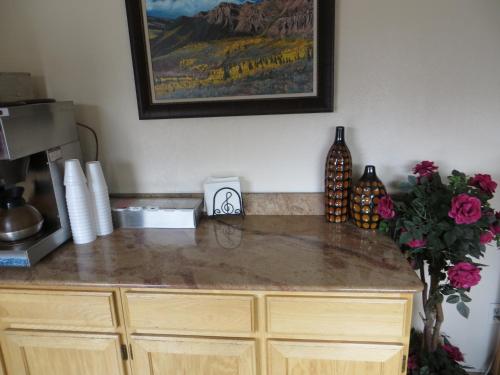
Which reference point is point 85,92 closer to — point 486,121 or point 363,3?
point 363,3

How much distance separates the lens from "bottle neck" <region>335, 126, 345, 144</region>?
138 cm

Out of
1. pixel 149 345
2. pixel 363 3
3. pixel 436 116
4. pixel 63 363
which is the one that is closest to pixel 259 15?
pixel 363 3

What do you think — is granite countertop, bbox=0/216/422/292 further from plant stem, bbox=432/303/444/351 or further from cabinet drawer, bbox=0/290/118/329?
plant stem, bbox=432/303/444/351

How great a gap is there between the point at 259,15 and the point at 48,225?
3.64ft

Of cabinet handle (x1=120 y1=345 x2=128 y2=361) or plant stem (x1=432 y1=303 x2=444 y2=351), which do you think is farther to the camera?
plant stem (x1=432 y1=303 x2=444 y2=351)

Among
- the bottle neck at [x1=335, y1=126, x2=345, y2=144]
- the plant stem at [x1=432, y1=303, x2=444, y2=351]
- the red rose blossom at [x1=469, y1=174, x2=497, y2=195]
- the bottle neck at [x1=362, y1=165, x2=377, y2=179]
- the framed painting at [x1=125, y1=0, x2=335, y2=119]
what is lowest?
the plant stem at [x1=432, y1=303, x2=444, y2=351]

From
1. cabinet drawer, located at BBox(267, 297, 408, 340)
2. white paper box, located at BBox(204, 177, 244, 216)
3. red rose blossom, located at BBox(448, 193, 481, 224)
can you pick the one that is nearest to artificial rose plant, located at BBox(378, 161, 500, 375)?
red rose blossom, located at BBox(448, 193, 481, 224)

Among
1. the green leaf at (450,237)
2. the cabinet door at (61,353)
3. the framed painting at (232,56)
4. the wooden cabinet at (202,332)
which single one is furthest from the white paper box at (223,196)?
the green leaf at (450,237)

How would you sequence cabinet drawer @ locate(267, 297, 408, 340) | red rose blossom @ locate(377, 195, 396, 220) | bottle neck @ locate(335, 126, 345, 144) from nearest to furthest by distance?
cabinet drawer @ locate(267, 297, 408, 340)
red rose blossom @ locate(377, 195, 396, 220)
bottle neck @ locate(335, 126, 345, 144)

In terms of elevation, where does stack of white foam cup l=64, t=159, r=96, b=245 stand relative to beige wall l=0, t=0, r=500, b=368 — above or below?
below

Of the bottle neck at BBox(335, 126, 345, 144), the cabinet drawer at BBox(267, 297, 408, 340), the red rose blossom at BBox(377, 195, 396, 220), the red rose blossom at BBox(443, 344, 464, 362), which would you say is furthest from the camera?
the red rose blossom at BBox(443, 344, 464, 362)

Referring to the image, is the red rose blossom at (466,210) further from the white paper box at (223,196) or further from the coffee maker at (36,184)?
the coffee maker at (36,184)

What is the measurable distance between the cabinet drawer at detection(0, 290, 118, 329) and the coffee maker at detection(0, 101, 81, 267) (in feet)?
0.37

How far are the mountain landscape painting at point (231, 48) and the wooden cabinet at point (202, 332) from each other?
80 cm
